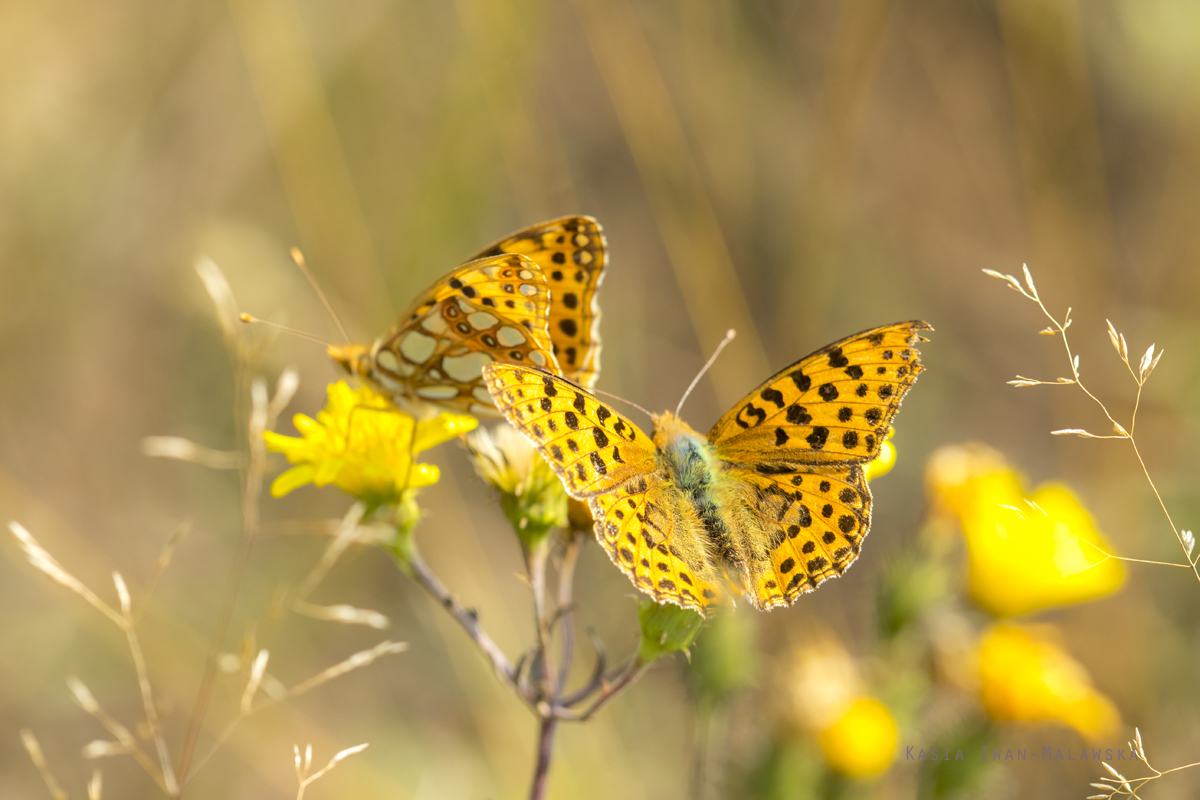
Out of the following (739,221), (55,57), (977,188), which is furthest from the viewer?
(977,188)

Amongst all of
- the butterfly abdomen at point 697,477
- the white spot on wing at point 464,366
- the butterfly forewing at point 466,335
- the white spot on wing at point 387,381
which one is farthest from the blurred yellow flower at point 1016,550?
the white spot on wing at point 387,381

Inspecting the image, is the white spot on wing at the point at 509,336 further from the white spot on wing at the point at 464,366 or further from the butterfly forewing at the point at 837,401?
the butterfly forewing at the point at 837,401

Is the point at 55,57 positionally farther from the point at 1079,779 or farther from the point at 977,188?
the point at 1079,779

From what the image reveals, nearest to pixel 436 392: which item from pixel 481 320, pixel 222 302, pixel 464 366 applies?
pixel 464 366

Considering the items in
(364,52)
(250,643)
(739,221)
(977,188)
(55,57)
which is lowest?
(977,188)

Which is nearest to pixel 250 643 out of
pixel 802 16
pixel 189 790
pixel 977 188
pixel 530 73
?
pixel 530 73

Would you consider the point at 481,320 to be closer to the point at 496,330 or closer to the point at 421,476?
the point at 496,330

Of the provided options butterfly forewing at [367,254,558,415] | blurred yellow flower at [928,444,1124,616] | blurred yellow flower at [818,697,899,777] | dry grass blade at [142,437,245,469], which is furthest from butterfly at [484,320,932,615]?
blurred yellow flower at [818,697,899,777]

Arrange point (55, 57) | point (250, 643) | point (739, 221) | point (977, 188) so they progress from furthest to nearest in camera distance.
Answer: point (977, 188) → point (739, 221) → point (55, 57) → point (250, 643)

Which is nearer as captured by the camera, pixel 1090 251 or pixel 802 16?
pixel 1090 251
